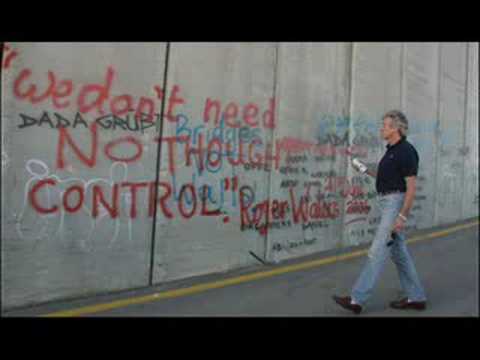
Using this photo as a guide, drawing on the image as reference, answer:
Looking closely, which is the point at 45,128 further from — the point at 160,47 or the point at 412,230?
the point at 412,230

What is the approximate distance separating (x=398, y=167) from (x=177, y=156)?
6.65ft

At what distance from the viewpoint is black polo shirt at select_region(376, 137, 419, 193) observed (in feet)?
13.4

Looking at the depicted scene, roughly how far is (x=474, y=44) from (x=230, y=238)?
7420 mm

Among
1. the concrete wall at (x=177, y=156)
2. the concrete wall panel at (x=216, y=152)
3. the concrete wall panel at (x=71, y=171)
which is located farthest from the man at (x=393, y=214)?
the concrete wall panel at (x=71, y=171)

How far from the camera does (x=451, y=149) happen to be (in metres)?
9.49

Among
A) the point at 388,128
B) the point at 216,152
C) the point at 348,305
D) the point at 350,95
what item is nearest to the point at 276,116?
the point at 216,152

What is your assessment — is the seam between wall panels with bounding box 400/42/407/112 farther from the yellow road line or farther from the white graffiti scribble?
the white graffiti scribble

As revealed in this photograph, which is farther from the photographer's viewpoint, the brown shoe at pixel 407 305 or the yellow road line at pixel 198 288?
the brown shoe at pixel 407 305

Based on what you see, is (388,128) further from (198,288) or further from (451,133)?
(451,133)

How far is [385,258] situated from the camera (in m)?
4.07

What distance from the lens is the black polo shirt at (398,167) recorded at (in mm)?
4082

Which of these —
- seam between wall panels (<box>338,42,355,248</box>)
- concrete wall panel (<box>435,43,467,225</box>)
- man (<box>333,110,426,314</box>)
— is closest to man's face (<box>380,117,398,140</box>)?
man (<box>333,110,426,314</box>)

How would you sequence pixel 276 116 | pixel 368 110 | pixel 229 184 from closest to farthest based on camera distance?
1. pixel 229 184
2. pixel 276 116
3. pixel 368 110

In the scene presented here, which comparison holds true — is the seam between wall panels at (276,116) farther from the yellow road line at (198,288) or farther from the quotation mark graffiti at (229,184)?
the quotation mark graffiti at (229,184)
